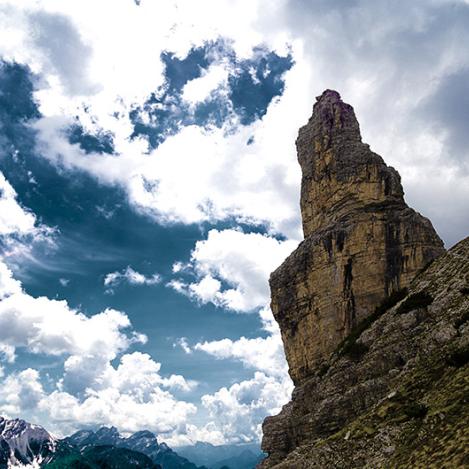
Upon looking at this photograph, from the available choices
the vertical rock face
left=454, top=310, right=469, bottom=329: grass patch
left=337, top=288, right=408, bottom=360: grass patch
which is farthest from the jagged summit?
left=454, top=310, right=469, bottom=329: grass patch

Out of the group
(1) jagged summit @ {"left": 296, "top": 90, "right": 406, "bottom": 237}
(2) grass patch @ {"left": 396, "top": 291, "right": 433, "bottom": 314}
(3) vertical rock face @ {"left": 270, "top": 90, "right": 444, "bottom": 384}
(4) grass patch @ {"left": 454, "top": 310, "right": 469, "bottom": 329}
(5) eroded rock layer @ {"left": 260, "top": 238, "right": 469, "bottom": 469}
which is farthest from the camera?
(1) jagged summit @ {"left": 296, "top": 90, "right": 406, "bottom": 237}

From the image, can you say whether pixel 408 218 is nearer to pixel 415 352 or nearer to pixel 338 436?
pixel 415 352

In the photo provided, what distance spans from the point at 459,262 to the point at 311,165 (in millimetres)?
51423

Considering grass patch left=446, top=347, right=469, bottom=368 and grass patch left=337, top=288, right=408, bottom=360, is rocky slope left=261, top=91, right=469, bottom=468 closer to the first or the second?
grass patch left=446, top=347, right=469, bottom=368

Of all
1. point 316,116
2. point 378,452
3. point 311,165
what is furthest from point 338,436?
point 316,116

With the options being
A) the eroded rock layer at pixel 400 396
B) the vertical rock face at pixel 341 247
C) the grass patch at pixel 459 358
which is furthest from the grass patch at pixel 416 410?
the vertical rock face at pixel 341 247

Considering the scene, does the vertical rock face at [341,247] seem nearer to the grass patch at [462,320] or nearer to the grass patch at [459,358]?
the grass patch at [462,320]

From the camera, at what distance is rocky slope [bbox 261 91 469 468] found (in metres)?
35.9

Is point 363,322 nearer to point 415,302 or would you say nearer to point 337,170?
point 415,302

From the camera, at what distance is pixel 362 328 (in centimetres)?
7475

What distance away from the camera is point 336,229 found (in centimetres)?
8769

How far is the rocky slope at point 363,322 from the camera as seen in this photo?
3594 centimetres

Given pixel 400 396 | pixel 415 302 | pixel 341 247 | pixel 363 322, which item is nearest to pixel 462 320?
pixel 400 396

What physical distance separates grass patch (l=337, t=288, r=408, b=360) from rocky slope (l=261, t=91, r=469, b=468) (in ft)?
1.36
